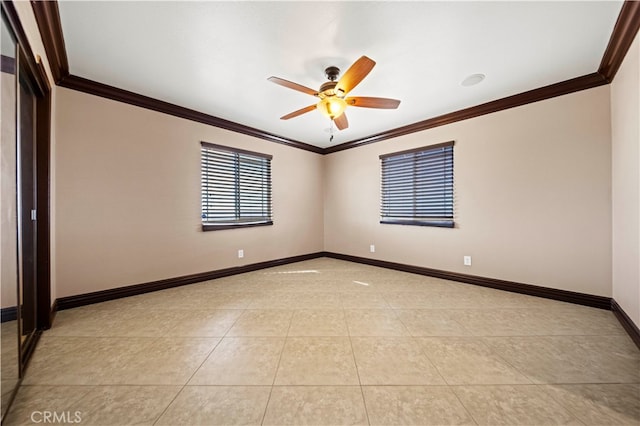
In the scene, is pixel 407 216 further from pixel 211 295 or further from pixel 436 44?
pixel 211 295

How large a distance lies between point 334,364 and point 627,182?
287 cm

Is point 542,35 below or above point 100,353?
above

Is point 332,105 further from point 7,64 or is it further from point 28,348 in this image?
point 28,348

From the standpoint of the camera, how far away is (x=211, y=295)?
2.99 metres

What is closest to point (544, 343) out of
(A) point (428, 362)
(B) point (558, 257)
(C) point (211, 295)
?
(A) point (428, 362)

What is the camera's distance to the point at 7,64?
4.46 ft

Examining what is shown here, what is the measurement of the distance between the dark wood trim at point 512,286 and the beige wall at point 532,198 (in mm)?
64

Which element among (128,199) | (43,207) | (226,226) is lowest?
(226,226)

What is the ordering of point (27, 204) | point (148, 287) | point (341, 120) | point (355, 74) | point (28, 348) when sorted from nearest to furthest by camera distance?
point (28, 348), point (27, 204), point (355, 74), point (341, 120), point (148, 287)

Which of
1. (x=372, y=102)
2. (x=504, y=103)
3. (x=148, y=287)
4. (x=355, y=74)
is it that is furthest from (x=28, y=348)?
(x=504, y=103)

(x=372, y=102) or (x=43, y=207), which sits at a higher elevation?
(x=372, y=102)

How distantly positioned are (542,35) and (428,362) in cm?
269

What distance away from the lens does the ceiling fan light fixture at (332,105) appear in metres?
2.39

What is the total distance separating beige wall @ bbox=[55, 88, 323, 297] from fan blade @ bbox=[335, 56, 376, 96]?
7.72ft
